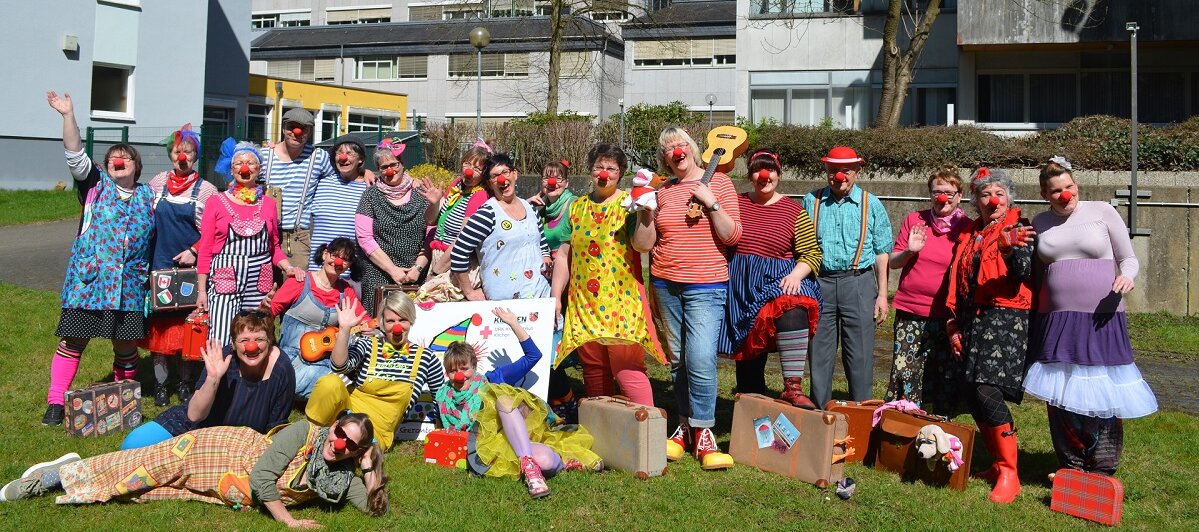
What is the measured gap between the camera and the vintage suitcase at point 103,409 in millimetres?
6520

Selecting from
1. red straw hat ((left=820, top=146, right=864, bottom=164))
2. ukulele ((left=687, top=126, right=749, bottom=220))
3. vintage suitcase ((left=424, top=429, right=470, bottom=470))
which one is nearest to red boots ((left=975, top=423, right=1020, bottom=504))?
red straw hat ((left=820, top=146, right=864, bottom=164))

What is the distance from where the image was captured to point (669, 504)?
18.0 ft

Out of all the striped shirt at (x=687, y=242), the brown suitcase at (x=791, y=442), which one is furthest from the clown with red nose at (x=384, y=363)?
the brown suitcase at (x=791, y=442)

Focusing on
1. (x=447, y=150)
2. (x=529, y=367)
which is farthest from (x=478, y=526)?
(x=447, y=150)

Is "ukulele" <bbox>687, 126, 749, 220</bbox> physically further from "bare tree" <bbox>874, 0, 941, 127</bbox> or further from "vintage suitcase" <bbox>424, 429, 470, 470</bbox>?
"bare tree" <bbox>874, 0, 941, 127</bbox>

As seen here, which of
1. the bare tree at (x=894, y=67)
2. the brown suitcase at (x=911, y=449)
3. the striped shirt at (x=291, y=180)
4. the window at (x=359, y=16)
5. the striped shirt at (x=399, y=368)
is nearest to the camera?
the brown suitcase at (x=911, y=449)

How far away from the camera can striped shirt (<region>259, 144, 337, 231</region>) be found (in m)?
7.62

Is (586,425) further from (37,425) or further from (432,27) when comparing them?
(432,27)

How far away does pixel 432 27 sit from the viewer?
45.1 m

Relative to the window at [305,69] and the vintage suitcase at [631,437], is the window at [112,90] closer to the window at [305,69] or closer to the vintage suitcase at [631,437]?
the window at [305,69]

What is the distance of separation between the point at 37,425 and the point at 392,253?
2536 millimetres

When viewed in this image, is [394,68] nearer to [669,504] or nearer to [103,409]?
[103,409]

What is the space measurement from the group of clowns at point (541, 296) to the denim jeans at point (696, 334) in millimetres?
14

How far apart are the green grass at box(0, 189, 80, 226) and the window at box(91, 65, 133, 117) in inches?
146
